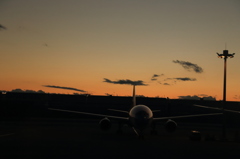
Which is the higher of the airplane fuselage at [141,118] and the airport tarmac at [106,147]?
the airplane fuselage at [141,118]

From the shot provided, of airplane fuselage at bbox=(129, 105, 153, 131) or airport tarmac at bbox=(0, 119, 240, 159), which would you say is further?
airplane fuselage at bbox=(129, 105, 153, 131)

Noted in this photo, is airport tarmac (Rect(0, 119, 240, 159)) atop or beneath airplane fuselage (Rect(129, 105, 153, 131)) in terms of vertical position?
beneath

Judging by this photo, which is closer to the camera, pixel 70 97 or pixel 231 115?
pixel 231 115

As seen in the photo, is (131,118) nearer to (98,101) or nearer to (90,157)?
(90,157)

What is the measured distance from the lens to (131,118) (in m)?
30.8

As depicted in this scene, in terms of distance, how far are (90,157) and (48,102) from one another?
243ft

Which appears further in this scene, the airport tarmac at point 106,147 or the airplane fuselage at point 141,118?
the airplane fuselage at point 141,118

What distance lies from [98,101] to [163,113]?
2243 cm

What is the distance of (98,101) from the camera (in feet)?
291

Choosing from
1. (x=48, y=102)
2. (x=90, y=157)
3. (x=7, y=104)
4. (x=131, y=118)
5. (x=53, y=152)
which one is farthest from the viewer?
(x=48, y=102)

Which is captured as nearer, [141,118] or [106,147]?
[106,147]

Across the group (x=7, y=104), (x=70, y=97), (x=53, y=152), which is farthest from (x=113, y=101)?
(x=53, y=152)

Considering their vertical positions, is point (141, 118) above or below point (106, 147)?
above

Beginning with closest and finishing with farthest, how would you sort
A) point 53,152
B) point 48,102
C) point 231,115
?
1. point 53,152
2. point 231,115
3. point 48,102
